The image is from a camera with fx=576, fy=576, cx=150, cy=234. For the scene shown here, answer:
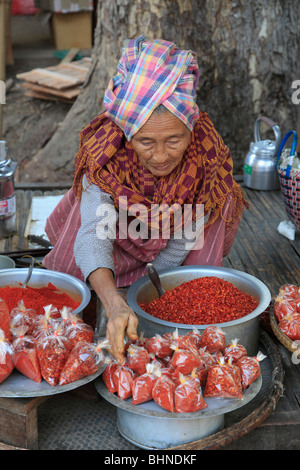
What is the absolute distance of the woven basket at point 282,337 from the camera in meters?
2.05

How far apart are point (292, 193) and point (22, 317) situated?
1.73m

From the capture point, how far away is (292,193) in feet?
10.2

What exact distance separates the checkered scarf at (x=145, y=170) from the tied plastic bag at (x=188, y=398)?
32.7 inches

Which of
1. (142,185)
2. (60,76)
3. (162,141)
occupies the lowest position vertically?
(60,76)

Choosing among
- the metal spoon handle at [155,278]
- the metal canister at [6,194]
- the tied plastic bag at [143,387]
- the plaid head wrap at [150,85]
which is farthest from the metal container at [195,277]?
the metal canister at [6,194]

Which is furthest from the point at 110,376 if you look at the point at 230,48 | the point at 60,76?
the point at 60,76

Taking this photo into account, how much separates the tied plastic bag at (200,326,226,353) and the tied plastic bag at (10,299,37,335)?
590 millimetres

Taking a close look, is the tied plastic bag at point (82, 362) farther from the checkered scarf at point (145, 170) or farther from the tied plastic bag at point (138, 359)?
the checkered scarf at point (145, 170)

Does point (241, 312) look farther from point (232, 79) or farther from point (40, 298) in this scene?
point (232, 79)

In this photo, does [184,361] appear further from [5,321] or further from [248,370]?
[5,321]

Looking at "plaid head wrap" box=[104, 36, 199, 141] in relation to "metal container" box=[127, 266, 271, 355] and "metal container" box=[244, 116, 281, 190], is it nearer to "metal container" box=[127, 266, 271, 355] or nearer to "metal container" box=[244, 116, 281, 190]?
"metal container" box=[127, 266, 271, 355]

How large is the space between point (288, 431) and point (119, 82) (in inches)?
53.6

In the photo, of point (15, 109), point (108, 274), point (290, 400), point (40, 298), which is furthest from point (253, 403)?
point (15, 109)

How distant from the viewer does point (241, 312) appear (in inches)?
83.3
